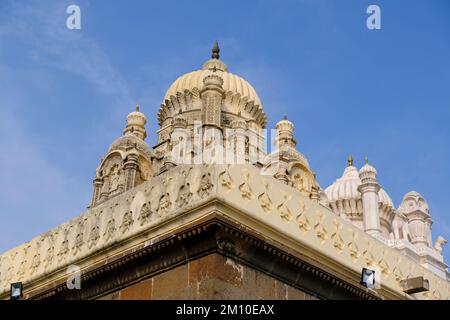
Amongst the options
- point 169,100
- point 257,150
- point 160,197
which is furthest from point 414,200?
point 160,197

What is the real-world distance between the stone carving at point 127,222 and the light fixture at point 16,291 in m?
1.74

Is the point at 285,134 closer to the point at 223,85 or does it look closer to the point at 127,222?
the point at 223,85

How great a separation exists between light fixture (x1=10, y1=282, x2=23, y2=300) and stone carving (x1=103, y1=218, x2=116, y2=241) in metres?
1.45

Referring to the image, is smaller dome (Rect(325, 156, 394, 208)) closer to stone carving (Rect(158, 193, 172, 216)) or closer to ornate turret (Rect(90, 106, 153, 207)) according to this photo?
ornate turret (Rect(90, 106, 153, 207))

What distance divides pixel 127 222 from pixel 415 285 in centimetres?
360

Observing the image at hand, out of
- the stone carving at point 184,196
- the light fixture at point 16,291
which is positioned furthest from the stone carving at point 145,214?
the light fixture at point 16,291

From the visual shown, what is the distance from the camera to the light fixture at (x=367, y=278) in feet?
26.2

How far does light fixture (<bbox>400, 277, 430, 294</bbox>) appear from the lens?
854cm

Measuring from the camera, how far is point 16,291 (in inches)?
332

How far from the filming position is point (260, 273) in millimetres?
6918

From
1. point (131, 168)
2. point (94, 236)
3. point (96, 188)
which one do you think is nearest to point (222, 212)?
point (94, 236)

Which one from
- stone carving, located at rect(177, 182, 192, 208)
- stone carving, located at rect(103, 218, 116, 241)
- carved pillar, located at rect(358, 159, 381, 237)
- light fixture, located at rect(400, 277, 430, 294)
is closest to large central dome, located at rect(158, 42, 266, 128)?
carved pillar, located at rect(358, 159, 381, 237)
